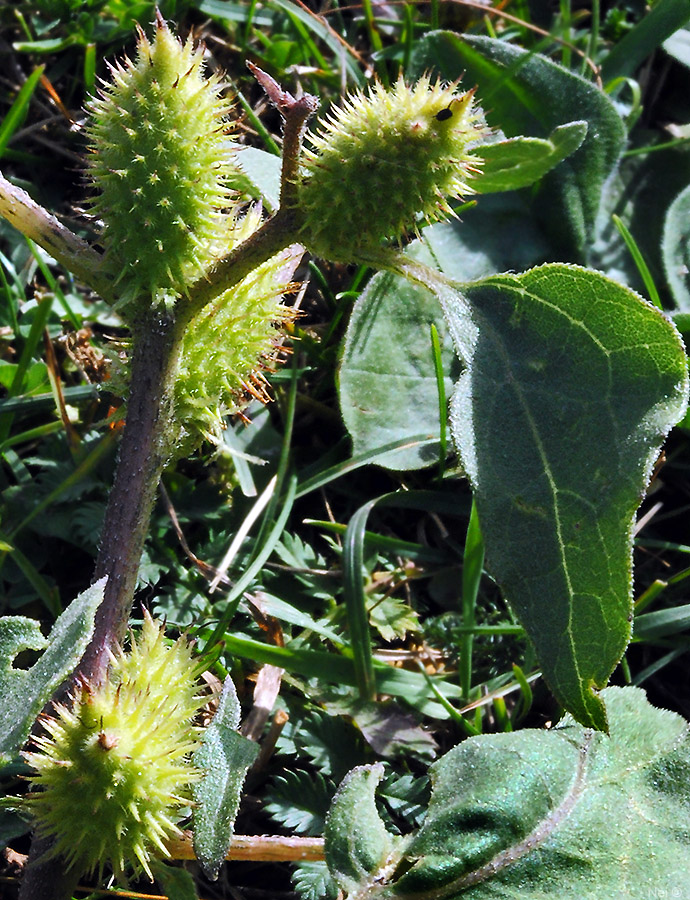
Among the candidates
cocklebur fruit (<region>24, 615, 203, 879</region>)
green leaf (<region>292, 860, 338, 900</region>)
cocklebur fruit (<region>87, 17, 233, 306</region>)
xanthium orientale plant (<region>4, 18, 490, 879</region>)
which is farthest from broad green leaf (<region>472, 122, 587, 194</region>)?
green leaf (<region>292, 860, 338, 900</region>)

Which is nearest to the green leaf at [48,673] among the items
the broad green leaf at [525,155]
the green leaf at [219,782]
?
the green leaf at [219,782]

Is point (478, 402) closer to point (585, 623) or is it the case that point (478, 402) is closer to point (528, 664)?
point (585, 623)

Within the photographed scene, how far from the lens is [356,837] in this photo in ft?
5.11

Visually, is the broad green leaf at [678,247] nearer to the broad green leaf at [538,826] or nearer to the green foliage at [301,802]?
the broad green leaf at [538,826]

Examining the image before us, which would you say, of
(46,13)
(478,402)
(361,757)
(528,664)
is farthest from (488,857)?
(46,13)

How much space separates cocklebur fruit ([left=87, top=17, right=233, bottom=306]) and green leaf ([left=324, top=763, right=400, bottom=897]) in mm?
929

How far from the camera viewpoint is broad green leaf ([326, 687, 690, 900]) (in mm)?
1573

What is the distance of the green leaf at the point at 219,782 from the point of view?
1430 millimetres

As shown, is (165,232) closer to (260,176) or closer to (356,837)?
(260,176)

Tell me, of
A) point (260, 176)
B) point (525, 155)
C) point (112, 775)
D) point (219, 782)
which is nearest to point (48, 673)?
point (112, 775)

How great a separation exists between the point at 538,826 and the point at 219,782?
591mm

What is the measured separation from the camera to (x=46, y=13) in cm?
264

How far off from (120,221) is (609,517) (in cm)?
91

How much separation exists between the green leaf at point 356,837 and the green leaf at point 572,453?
17.6 inches
